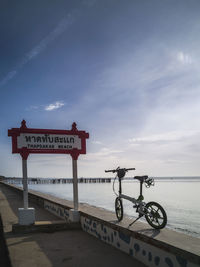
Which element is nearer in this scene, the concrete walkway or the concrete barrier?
the concrete barrier

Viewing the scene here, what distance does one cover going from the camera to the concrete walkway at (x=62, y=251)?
4.15m

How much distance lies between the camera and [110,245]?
508 cm

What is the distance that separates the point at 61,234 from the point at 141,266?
2991 millimetres

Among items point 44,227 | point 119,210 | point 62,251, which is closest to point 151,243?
point 119,210

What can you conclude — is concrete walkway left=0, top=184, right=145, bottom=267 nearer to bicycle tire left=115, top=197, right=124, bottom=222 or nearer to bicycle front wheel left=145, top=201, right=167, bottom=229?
bicycle tire left=115, top=197, right=124, bottom=222

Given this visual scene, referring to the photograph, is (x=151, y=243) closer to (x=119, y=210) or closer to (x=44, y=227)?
(x=119, y=210)

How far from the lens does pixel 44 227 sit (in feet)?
21.6

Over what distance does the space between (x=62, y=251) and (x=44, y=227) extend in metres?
1.96

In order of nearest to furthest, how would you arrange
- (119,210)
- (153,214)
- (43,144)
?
(153,214), (119,210), (43,144)

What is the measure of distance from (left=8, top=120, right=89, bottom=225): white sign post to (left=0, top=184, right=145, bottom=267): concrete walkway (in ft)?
2.71

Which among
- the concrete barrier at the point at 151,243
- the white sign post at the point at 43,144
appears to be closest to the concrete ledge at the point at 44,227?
the white sign post at the point at 43,144

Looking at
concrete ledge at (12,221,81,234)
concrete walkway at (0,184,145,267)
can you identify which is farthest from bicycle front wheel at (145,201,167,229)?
concrete ledge at (12,221,81,234)

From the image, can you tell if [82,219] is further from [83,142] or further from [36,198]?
[36,198]

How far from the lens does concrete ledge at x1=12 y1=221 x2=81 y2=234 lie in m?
6.33
